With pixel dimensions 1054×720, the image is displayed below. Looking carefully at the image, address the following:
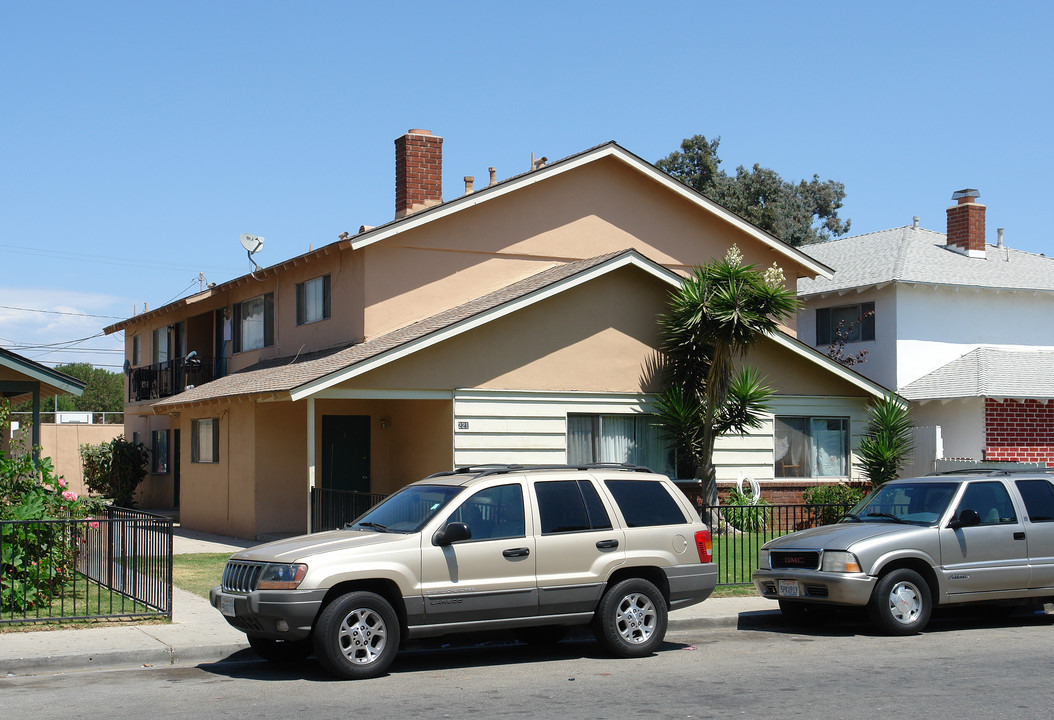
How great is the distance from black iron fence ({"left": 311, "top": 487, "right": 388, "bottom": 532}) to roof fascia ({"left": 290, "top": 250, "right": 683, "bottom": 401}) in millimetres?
1631

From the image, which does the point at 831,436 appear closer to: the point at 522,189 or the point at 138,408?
the point at 522,189

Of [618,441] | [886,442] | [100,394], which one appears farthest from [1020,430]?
[100,394]

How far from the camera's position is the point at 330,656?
30.6 feet

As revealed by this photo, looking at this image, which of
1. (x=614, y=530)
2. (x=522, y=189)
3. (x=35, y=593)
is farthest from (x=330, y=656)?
(x=522, y=189)

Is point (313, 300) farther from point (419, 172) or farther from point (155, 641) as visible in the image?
point (155, 641)

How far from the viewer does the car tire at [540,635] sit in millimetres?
11312

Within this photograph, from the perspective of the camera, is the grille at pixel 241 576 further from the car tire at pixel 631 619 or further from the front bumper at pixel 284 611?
the car tire at pixel 631 619

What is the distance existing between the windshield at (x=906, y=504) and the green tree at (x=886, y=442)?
8.35m

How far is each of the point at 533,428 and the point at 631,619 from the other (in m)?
9.37

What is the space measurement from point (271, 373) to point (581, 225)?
23.4 feet

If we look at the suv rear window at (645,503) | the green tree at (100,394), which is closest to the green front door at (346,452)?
the suv rear window at (645,503)

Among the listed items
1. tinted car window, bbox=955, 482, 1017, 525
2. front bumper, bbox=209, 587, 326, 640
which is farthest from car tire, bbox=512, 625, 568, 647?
tinted car window, bbox=955, 482, 1017, 525

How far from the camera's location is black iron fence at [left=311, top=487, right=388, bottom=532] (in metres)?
16.8

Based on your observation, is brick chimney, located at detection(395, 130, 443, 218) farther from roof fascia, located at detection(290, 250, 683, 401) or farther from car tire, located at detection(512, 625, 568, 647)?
car tire, located at detection(512, 625, 568, 647)
